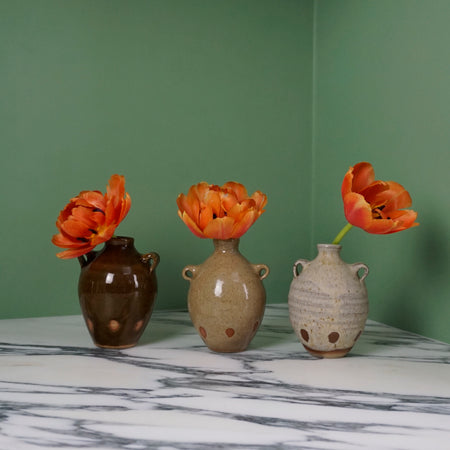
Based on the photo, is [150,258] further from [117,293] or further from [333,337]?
[333,337]

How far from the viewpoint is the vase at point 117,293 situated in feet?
3.06

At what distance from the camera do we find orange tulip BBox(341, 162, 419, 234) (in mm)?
873

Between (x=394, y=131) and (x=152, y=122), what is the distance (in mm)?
507

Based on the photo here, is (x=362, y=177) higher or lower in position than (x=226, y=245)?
higher

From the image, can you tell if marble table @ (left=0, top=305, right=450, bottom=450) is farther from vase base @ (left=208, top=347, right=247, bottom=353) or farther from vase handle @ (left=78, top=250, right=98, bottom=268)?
vase handle @ (left=78, top=250, right=98, bottom=268)

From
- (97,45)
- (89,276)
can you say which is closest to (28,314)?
(89,276)

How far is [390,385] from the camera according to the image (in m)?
0.78

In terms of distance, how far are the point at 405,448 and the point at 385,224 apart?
37cm

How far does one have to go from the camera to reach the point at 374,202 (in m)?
0.93

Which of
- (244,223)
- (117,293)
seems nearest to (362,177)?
(244,223)

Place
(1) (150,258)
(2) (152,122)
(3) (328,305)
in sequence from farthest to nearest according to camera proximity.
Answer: (2) (152,122) < (1) (150,258) < (3) (328,305)

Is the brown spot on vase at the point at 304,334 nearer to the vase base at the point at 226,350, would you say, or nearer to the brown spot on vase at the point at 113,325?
the vase base at the point at 226,350

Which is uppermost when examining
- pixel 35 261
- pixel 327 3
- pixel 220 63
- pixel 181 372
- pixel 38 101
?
pixel 327 3

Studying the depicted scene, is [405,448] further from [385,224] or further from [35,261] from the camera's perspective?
[35,261]
